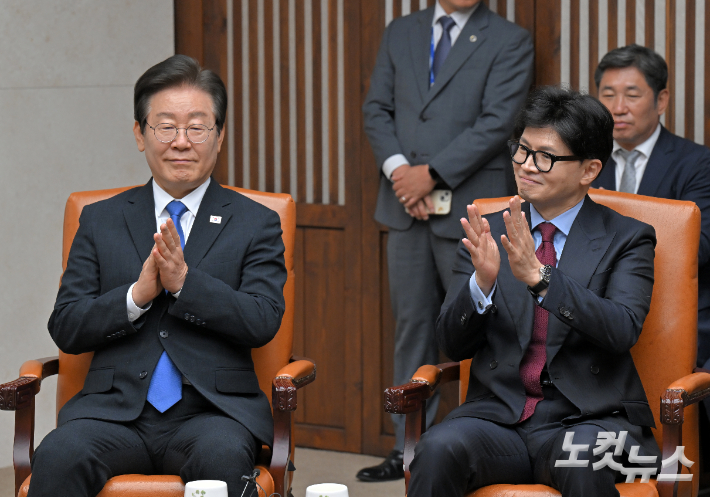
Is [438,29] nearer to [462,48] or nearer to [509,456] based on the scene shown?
[462,48]

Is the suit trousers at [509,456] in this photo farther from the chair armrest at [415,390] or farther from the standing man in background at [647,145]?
the standing man in background at [647,145]

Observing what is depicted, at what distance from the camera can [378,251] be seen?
4.14m

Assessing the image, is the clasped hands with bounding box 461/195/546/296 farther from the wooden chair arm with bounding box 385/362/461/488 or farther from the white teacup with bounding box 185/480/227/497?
the white teacup with bounding box 185/480/227/497

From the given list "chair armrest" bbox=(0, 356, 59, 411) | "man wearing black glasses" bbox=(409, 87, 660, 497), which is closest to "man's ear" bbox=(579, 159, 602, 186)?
"man wearing black glasses" bbox=(409, 87, 660, 497)

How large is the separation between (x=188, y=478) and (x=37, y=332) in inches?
74.8

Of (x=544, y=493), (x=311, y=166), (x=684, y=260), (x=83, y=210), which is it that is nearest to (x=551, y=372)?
(x=544, y=493)

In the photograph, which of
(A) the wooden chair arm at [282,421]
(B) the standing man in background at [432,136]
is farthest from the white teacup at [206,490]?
(B) the standing man in background at [432,136]

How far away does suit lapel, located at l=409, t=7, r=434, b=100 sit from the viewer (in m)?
3.77

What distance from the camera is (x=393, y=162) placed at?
375cm

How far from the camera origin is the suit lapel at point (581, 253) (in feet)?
8.23

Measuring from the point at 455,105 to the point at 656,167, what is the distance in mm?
760

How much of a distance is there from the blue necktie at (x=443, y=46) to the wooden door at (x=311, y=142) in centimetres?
46

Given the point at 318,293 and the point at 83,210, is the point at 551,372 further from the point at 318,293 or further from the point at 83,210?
the point at 318,293

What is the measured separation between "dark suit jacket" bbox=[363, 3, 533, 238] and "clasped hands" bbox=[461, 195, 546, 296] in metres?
1.18
